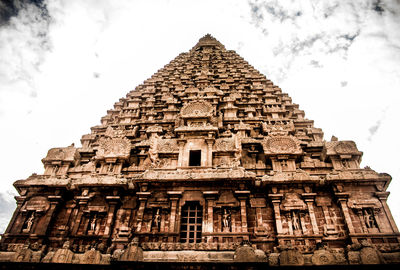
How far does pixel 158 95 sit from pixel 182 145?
7957 millimetres

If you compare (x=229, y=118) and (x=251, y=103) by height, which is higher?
(x=251, y=103)

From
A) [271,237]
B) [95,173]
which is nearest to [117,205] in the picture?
[95,173]

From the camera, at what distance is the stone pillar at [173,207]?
39.2 feet

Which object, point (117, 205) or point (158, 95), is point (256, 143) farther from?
point (158, 95)

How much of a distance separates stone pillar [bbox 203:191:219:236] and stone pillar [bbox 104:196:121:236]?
4.38 metres

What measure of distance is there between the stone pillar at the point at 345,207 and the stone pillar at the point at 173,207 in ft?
24.2

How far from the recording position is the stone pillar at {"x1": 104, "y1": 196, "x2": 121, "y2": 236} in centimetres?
1239

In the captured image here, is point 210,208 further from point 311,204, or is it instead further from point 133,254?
point 311,204

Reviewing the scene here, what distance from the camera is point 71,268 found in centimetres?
1023

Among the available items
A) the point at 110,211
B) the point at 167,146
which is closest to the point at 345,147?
the point at 167,146

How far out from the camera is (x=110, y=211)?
13000 millimetres

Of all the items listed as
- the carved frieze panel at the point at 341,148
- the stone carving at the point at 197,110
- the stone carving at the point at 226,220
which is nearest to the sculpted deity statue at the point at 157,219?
the stone carving at the point at 226,220

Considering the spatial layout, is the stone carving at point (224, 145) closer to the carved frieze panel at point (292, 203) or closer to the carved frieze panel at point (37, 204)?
the carved frieze panel at point (292, 203)

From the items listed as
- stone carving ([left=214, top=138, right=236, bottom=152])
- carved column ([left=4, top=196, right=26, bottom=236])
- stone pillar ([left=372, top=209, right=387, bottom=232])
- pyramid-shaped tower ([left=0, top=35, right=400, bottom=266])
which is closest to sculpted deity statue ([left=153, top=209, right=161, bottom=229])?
pyramid-shaped tower ([left=0, top=35, right=400, bottom=266])
